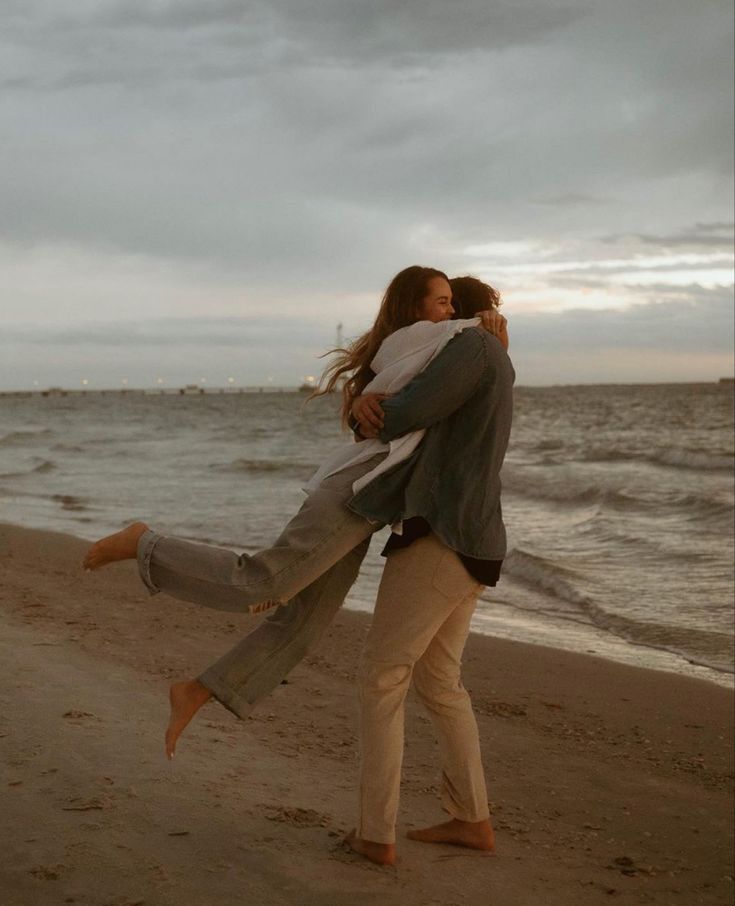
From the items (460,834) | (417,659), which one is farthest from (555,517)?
(417,659)

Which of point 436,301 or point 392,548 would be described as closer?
point 392,548

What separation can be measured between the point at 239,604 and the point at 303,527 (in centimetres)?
29

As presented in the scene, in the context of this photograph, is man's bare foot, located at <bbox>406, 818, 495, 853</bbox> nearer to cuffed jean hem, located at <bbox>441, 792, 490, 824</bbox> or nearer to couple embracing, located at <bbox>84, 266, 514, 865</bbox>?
cuffed jean hem, located at <bbox>441, 792, 490, 824</bbox>

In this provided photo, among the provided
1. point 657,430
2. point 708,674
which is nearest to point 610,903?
point 708,674

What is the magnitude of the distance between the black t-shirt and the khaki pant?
0.05 feet

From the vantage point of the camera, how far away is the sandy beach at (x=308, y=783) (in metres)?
Result: 2.98

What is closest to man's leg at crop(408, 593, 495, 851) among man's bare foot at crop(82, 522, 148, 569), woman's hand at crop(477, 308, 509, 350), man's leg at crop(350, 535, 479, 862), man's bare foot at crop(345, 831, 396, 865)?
man's leg at crop(350, 535, 479, 862)

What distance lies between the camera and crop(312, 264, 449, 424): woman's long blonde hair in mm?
3262

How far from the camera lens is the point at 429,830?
348 cm

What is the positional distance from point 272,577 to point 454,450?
0.66 meters

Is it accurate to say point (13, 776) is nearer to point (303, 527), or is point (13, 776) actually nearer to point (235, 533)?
point (303, 527)

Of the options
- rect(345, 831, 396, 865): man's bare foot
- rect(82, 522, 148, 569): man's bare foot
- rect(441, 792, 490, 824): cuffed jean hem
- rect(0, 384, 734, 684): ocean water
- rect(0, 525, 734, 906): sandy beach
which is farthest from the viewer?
rect(0, 384, 734, 684): ocean water

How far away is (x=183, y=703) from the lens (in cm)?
309

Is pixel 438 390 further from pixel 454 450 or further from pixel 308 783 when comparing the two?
pixel 308 783
